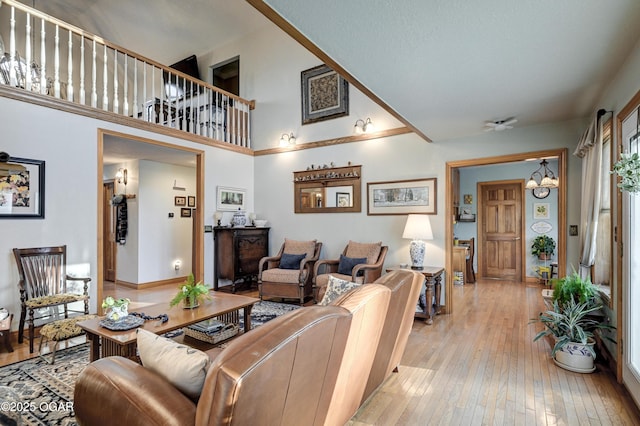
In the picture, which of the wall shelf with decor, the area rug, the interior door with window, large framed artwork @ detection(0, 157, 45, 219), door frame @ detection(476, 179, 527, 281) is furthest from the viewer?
door frame @ detection(476, 179, 527, 281)

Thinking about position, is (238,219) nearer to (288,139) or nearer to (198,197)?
(198,197)

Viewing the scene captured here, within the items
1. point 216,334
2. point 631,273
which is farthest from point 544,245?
point 216,334

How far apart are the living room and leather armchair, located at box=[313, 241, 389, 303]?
0.30 metres

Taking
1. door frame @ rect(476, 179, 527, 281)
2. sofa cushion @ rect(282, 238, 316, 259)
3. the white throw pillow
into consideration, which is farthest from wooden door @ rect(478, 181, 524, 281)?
the white throw pillow

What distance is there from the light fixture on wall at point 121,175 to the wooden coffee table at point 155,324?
421 cm

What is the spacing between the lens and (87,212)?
3885mm

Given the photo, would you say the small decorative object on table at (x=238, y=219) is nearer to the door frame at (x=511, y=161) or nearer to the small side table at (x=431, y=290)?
the small side table at (x=431, y=290)

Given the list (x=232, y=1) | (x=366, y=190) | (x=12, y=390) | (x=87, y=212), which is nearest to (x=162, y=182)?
(x=87, y=212)

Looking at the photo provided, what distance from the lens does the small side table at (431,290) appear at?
151 inches

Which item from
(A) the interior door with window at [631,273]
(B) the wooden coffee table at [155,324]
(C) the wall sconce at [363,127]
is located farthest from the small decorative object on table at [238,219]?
(A) the interior door with window at [631,273]

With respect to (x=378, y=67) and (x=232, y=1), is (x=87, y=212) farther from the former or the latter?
(x=232, y=1)

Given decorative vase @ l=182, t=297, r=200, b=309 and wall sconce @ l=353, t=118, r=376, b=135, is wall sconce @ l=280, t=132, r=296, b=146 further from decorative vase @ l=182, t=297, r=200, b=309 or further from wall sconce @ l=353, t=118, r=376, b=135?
decorative vase @ l=182, t=297, r=200, b=309

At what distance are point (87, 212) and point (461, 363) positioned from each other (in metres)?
4.39

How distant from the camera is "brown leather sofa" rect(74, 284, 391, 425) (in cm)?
93
